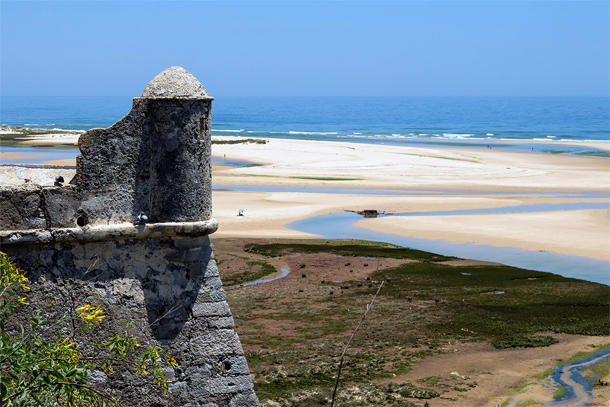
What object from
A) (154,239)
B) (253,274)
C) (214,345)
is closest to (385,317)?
(253,274)

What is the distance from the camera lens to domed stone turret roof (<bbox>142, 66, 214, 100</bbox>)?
6508 mm

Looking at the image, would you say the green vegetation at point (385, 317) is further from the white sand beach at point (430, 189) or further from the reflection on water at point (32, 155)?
the reflection on water at point (32, 155)

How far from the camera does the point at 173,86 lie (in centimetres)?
653

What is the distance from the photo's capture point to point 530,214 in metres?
37.5

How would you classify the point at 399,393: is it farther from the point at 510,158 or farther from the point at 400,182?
the point at 510,158

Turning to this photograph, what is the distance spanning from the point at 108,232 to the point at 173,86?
148cm

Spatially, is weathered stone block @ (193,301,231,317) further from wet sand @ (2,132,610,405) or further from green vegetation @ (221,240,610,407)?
wet sand @ (2,132,610,405)

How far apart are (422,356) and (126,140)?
1302cm

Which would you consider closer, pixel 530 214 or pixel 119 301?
pixel 119 301

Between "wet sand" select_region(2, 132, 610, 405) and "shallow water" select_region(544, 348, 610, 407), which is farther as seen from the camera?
"wet sand" select_region(2, 132, 610, 405)

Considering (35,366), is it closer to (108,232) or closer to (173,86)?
(108,232)

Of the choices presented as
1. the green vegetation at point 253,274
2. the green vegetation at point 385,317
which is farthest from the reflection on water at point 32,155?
the green vegetation at point 385,317

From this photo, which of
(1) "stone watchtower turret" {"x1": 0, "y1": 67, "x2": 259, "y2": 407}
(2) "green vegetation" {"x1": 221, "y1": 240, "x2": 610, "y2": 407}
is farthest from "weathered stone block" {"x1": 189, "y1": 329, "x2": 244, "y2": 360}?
(2) "green vegetation" {"x1": 221, "y1": 240, "x2": 610, "y2": 407}

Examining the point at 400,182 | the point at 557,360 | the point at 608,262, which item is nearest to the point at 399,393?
the point at 557,360
